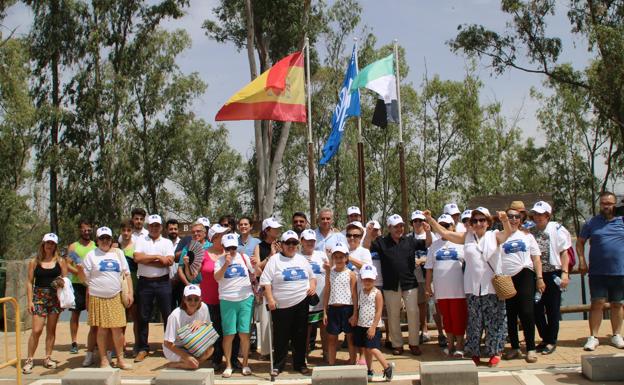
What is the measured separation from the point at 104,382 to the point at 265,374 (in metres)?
1.82

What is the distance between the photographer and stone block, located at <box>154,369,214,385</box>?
674cm

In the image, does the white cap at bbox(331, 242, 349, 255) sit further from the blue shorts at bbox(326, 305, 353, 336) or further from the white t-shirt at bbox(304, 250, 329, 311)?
the blue shorts at bbox(326, 305, 353, 336)

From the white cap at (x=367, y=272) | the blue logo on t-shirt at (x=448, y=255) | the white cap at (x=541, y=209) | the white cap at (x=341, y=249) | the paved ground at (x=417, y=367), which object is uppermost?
the white cap at (x=541, y=209)

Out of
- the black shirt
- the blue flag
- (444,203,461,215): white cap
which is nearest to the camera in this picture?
the black shirt

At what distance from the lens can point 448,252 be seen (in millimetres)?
7969

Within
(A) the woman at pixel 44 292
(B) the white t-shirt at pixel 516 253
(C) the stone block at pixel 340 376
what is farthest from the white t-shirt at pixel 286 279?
(A) the woman at pixel 44 292

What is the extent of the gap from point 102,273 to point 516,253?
4984 millimetres

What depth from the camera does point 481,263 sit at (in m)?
7.59

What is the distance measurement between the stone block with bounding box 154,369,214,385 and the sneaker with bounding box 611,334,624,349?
5043 millimetres

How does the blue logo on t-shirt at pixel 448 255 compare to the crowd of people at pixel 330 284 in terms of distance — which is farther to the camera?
the blue logo on t-shirt at pixel 448 255

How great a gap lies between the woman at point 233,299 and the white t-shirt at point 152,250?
102 centimetres

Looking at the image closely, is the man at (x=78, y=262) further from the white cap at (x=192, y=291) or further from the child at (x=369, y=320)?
the child at (x=369, y=320)

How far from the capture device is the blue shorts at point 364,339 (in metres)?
7.20

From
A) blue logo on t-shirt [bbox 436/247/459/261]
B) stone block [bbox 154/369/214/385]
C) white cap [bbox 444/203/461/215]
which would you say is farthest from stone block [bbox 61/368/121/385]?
white cap [bbox 444/203/461/215]
